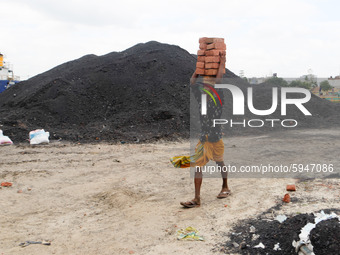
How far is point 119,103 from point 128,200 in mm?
9735

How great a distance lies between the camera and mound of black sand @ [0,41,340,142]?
41.1 ft

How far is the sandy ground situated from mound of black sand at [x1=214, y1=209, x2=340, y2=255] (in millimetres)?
184

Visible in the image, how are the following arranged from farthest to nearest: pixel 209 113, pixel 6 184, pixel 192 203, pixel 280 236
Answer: pixel 6 184 < pixel 192 203 < pixel 209 113 < pixel 280 236

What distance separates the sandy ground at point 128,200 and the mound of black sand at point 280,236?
0.18m

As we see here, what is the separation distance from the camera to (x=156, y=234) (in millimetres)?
4309

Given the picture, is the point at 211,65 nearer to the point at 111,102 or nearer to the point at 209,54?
the point at 209,54

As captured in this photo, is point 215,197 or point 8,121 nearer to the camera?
point 215,197

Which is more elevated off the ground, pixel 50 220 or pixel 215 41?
pixel 215 41

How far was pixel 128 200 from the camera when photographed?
5699 millimetres

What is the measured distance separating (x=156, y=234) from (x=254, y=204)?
4.53 feet

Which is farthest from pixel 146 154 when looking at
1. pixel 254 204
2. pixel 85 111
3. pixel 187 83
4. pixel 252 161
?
pixel 187 83

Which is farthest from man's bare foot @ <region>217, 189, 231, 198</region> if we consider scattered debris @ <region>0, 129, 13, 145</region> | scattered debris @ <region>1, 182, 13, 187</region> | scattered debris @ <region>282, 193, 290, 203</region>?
scattered debris @ <region>0, 129, 13, 145</region>

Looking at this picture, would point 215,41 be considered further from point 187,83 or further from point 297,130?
point 187,83

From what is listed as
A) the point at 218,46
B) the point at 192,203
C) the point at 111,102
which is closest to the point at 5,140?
the point at 111,102
